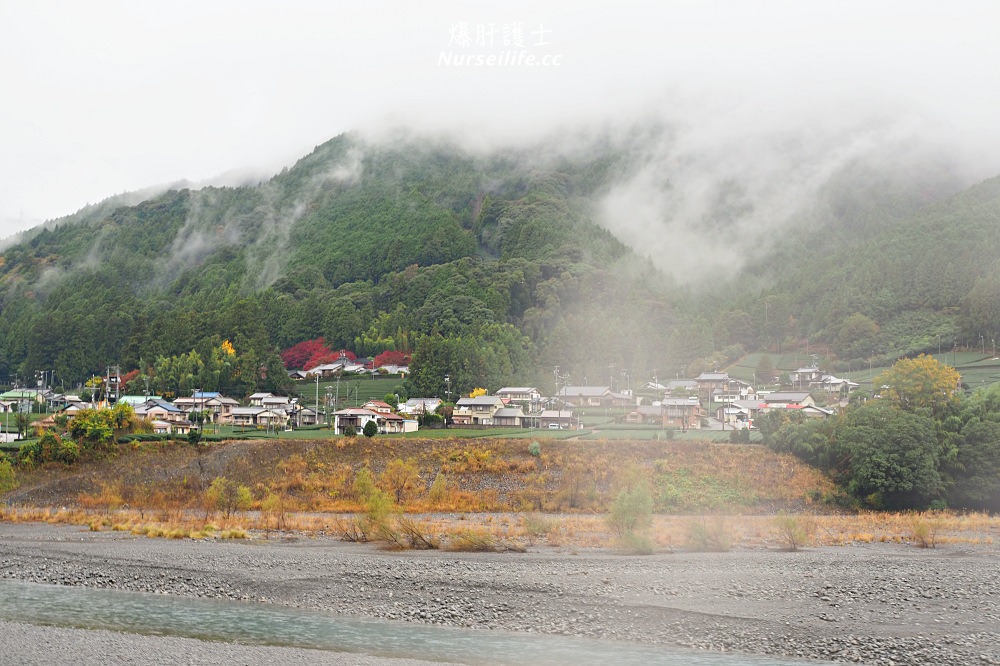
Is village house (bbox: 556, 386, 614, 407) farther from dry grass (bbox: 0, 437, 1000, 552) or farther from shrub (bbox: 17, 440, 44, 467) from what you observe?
shrub (bbox: 17, 440, 44, 467)

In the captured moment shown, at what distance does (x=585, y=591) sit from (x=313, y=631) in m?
7.22

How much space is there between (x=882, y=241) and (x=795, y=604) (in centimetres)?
14898

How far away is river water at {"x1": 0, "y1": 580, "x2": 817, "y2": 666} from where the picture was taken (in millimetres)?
17062

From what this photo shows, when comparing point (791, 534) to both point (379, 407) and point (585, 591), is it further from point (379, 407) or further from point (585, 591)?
point (379, 407)

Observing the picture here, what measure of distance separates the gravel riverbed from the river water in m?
0.64

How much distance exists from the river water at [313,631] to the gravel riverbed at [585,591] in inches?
25.0

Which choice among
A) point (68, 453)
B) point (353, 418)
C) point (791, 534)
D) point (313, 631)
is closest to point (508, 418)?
point (353, 418)

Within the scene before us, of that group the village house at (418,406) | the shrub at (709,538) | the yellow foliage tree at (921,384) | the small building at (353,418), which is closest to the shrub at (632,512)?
the shrub at (709,538)

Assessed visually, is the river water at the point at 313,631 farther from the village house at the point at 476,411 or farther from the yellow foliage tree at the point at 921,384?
the village house at the point at 476,411

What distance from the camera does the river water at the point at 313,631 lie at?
672 inches

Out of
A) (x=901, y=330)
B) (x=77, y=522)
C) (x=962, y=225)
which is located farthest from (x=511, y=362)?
(x=962, y=225)

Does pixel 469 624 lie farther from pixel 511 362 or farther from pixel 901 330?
pixel 901 330

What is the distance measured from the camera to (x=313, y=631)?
19.3 m

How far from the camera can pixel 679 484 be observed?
4425 cm
